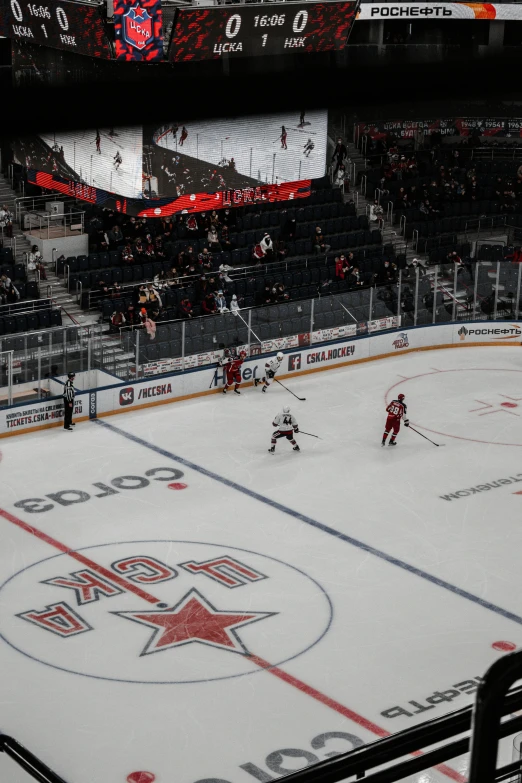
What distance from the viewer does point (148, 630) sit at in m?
13.9

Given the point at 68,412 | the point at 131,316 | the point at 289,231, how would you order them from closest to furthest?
the point at 68,412
the point at 131,316
the point at 289,231

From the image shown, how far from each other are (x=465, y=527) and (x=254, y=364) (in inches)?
323

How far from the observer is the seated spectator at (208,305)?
25.5 meters

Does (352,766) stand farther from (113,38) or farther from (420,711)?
(113,38)

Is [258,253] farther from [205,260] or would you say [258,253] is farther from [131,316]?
[131,316]

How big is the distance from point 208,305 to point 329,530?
9.70 meters

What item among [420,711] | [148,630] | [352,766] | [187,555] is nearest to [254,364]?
[187,555]

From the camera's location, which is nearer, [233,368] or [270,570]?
[270,570]

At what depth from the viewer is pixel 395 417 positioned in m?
20.3

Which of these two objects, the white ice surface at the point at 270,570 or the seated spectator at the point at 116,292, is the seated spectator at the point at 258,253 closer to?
the seated spectator at the point at 116,292

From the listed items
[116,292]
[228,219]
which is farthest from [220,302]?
[228,219]

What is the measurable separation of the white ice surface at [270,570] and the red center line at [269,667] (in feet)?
0.18

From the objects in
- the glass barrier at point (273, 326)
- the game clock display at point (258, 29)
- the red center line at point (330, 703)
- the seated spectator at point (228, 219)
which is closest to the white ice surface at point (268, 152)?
the game clock display at point (258, 29)

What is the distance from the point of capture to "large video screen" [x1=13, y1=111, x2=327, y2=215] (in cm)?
2216
